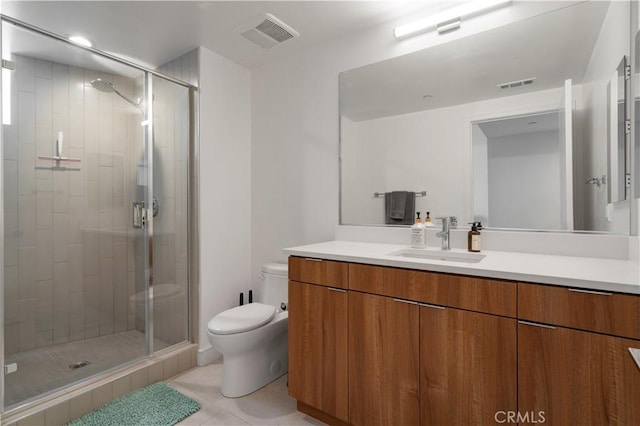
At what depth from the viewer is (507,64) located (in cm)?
164

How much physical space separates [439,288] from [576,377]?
478mm

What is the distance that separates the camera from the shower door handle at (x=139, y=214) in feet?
7.50

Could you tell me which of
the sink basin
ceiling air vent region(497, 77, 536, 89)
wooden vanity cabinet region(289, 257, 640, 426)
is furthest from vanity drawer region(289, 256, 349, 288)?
ceiling air vent region(497, 77, 536, 89)

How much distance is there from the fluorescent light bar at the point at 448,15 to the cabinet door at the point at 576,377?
1.61 metres

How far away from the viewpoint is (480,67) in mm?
1722

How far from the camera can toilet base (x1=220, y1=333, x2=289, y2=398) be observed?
6.16 ft

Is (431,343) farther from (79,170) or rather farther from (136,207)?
(79,170)

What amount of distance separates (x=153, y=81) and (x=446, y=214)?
87.6 inches

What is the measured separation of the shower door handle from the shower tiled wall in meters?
0.07

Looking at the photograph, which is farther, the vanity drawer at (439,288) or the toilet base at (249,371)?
the toilet base at (249,371)

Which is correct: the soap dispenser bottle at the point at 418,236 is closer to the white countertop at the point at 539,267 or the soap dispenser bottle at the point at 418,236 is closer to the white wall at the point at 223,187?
the white countertop at the point at 539,267

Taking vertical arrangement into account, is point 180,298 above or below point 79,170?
below

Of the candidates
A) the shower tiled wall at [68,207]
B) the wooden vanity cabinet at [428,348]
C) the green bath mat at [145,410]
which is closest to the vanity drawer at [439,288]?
the wooden vanity cabinet at [428,348]

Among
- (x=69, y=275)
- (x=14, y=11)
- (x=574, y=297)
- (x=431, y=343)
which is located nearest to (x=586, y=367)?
(x=574, y=297)
